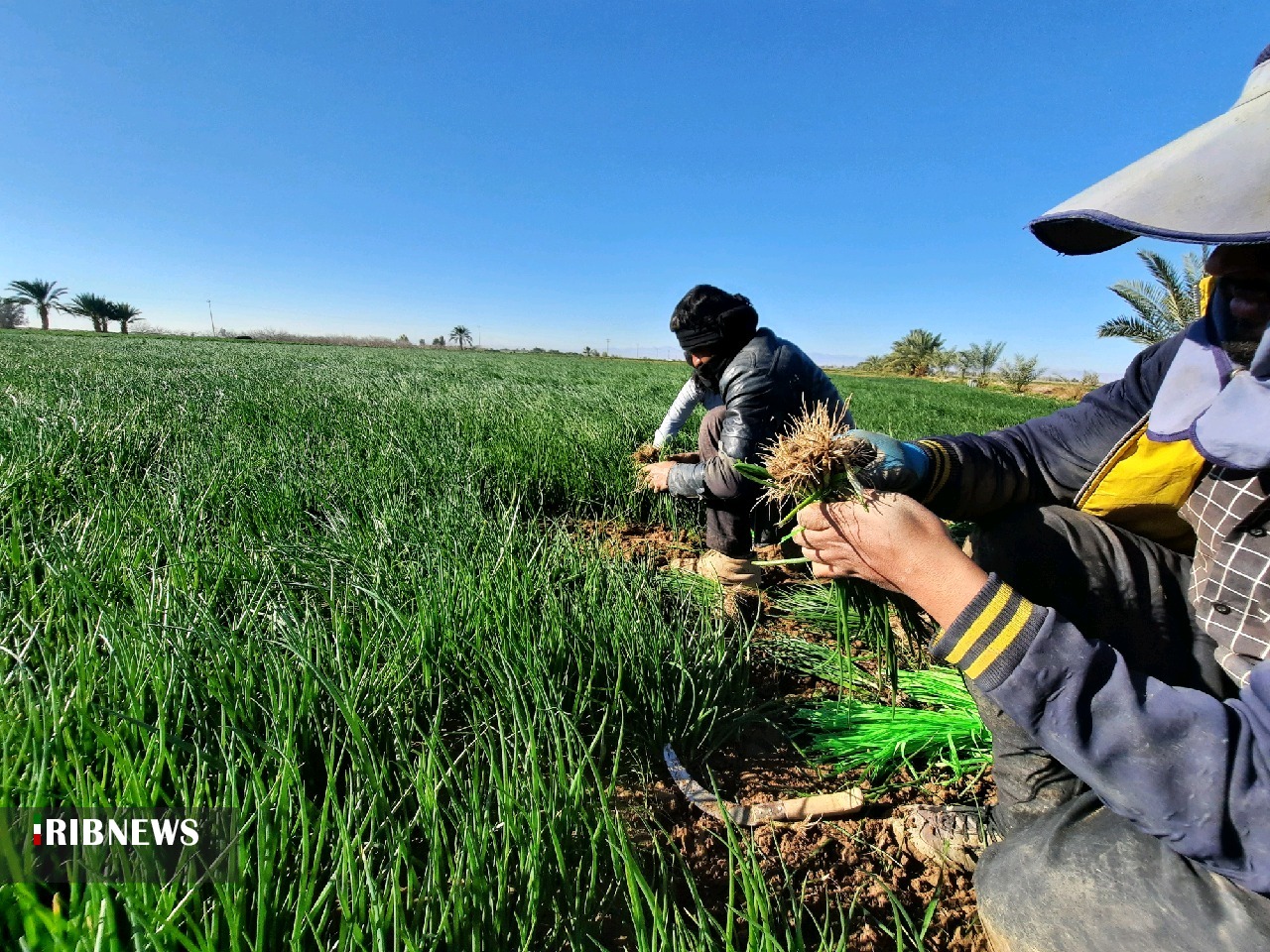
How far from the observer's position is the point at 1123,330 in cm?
1393

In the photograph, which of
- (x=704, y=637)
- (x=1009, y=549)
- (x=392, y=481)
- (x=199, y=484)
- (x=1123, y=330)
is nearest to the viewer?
(x=1009, y=549)

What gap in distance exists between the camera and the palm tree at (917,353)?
1853 inches

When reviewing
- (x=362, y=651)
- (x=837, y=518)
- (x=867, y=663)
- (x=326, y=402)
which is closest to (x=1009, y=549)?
(x=837, y=518)

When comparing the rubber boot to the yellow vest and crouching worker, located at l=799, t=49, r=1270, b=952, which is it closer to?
crouching worker, located at l=799, t=49, r=1270, b=952

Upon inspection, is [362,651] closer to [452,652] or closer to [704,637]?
[452,652]

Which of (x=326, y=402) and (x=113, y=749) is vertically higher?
(x=326, y=402)

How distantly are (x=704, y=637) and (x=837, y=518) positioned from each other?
0.59 meters

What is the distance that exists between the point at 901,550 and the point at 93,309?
67.8 metres

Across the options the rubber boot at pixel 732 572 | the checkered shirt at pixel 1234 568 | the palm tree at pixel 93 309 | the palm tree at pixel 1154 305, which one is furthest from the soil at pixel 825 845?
the palm tree at pixel 93 309

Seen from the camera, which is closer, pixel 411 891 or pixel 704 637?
pixel 411 891

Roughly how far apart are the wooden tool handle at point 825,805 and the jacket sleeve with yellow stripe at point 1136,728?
523mm

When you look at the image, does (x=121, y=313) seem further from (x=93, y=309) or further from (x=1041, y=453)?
(x=1041, y=453)

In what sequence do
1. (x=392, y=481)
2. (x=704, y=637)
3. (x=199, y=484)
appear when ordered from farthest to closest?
(x=392, y=481)
(x=199, y=484)
(x=704, y=637)

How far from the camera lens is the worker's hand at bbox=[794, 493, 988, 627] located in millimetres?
847
